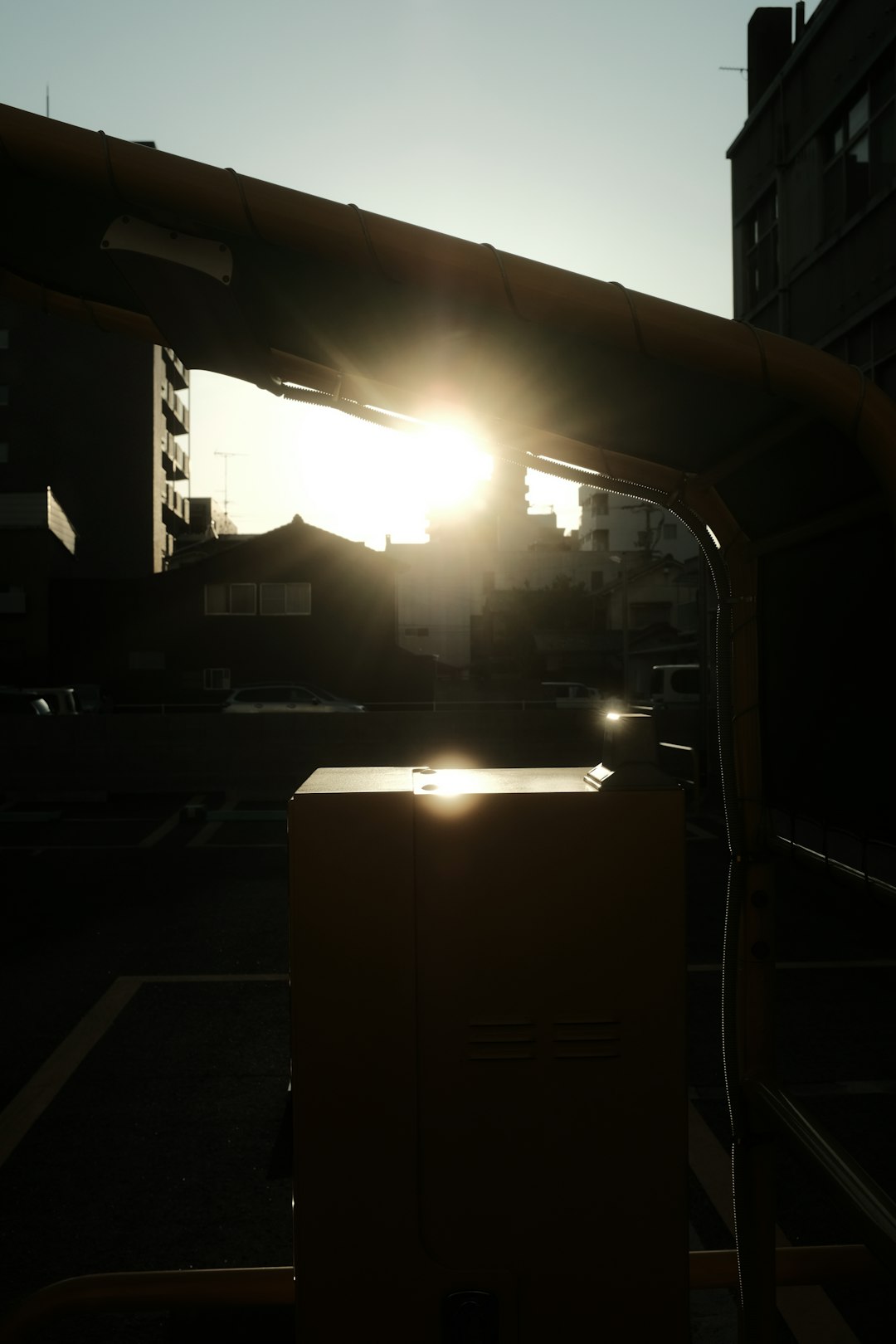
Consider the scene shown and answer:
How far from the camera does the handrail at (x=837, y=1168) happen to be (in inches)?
73.5

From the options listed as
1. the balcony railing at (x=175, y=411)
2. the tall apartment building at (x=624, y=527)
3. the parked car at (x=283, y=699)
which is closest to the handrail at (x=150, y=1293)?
the parked car at (x=283, y=699)

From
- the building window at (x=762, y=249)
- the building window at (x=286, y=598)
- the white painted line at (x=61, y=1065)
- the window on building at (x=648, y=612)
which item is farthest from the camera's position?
the window on building at (x=648, y=612)

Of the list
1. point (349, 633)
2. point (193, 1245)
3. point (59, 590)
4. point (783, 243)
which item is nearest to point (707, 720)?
point (783, 243)

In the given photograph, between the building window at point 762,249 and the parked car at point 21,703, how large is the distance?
651 inches

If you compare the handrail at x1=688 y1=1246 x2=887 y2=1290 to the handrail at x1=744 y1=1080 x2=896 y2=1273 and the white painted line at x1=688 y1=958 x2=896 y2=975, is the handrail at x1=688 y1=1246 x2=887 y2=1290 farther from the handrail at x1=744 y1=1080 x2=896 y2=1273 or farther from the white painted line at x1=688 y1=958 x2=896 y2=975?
the white painted line at x1=688 y1=958 x2=896 y2=975

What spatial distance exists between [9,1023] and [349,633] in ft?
116

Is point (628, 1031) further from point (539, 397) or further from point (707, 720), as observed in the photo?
point (707, 720)

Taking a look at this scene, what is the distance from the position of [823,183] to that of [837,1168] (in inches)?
703

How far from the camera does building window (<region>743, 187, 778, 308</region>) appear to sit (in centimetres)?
1880

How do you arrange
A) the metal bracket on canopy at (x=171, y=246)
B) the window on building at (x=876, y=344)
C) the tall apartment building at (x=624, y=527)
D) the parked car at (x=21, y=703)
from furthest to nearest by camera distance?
the tall apartment building at (x=624, y=527) → the parked car at (x=21, y=703) → the window on building at (x=876, y=344) → the metal bracket on canopy at (x=171, y=246)

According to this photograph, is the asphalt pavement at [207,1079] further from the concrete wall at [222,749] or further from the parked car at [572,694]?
the parked car at [572,694]

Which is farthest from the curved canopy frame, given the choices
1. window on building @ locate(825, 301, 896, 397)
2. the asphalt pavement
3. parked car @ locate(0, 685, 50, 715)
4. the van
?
the van

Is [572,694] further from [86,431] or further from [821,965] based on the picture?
[821,965]

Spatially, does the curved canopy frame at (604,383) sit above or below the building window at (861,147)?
below
